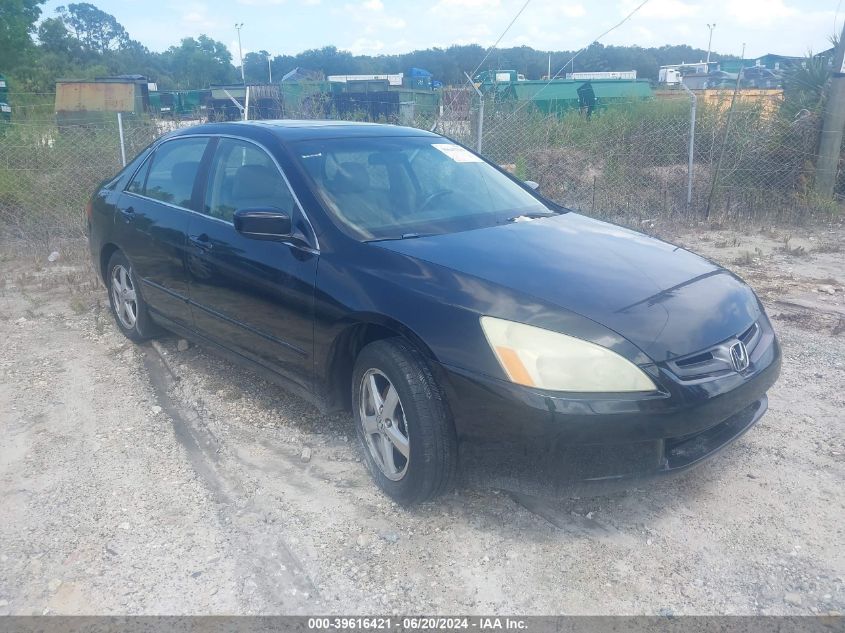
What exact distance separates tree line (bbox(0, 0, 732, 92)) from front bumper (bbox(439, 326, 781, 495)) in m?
8.83

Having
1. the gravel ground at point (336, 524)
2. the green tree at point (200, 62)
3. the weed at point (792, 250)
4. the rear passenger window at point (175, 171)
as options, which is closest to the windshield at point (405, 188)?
the rear passenger window at point (175, 171)

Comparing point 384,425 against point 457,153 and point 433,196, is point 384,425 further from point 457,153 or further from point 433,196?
point 457,153

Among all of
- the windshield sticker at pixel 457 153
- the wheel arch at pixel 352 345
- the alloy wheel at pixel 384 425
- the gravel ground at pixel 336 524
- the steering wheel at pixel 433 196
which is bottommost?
the gravel ground at pixel 336 524

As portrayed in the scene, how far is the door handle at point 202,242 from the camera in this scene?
4129 millimetres

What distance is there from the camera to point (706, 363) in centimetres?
287

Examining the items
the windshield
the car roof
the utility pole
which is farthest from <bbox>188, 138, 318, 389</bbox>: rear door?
the utility pole

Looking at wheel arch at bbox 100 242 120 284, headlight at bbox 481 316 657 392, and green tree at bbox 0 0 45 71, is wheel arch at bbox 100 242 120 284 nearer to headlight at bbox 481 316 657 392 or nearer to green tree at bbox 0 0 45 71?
headlight at bbox 481 316 657 392

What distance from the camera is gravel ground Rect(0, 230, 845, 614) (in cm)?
267

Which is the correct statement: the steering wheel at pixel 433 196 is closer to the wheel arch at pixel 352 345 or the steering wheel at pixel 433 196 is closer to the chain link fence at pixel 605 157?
the wheel arch at pixel 352 345

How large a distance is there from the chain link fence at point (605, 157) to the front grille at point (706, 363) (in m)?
6.66

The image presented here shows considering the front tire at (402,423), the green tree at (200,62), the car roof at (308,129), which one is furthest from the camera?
the green tree at (200,62)

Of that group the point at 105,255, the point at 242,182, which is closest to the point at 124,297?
the point at 105,255

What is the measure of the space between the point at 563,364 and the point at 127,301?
378 centimetres

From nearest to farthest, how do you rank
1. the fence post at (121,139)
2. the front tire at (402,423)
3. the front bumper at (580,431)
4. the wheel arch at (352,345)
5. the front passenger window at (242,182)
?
the front bumper at (580,431) → the front tire at (402,423) → the wheel arch at (352,345) → the front passenger window at (242,182) → the fence post at (121,139)
